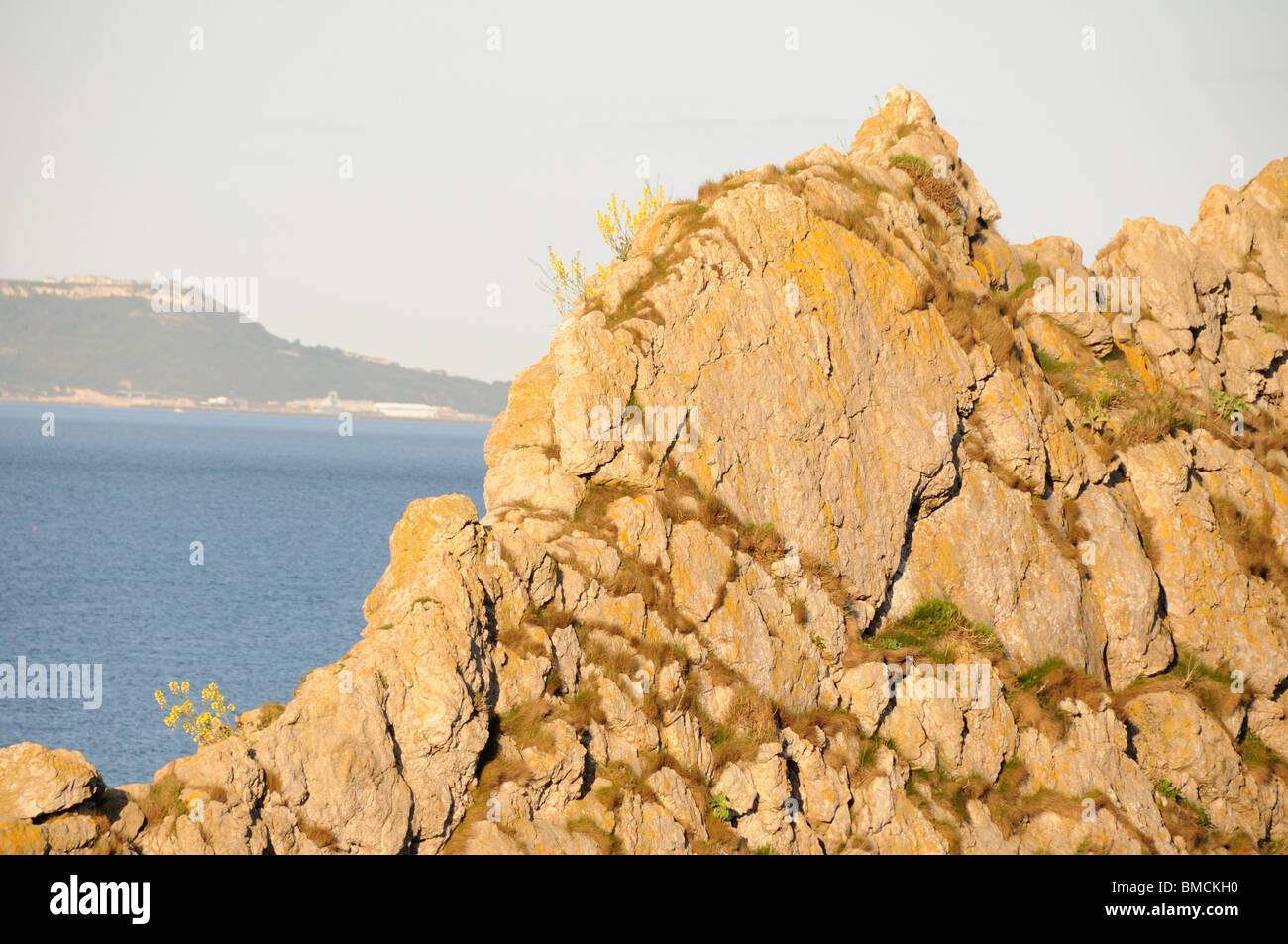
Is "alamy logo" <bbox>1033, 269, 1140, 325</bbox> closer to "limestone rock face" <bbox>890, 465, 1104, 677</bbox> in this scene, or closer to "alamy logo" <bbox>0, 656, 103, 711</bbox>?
"limestone rock face" <bbox>890, 465, 1104, 677</bbox>

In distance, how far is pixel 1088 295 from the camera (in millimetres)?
28766

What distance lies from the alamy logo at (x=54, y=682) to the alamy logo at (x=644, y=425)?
4185 centimetres

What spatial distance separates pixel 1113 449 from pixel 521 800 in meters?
17.3

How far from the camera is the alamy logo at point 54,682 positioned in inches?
2129

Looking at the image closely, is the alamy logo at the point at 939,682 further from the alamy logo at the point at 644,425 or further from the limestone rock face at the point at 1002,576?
the alamy logo at the point at 644,425

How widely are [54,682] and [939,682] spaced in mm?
54101

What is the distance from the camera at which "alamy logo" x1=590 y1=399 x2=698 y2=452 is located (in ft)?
67.1

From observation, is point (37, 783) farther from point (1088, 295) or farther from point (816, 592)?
point (1088, 295)

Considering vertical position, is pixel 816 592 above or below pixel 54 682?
above

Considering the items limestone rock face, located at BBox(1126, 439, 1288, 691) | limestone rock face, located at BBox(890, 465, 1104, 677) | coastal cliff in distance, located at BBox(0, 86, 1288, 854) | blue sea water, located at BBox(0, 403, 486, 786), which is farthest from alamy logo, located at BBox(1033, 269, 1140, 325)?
blue sea water, located at BBox(0, 403, 486, 786)
